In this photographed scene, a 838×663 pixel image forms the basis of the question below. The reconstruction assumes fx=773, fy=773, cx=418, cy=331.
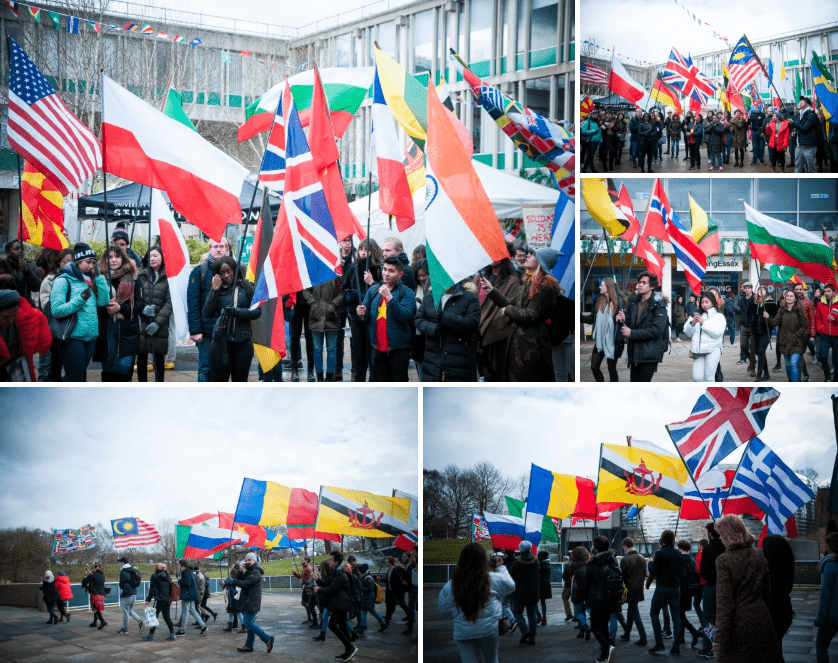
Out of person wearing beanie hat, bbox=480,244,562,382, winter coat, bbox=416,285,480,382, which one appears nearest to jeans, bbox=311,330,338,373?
winter coat, bbox=416,285,480,382

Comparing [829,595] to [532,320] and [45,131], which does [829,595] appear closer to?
[532,320]

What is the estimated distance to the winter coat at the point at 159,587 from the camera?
5.70m

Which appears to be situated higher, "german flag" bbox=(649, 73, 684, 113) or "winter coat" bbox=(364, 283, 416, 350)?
"german flag" bbox=(649, 73, 684, 113)

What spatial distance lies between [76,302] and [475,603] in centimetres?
410

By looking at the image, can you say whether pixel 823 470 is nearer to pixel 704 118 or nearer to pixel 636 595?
pixel 636 595

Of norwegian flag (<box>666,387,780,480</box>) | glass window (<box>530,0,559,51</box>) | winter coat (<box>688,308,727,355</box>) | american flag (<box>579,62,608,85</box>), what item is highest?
glass window (<box>530,0,559,51</box>)

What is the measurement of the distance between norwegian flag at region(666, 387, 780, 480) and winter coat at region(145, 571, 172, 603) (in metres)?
3.98

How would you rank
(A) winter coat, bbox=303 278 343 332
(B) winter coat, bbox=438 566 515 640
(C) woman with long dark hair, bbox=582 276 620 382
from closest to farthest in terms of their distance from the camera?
(B) winter coat, bbox=438 566 515 640
(C) woman with long dark hair, bbox=582 276 620 382
(A) winter coat, bbox=303 278 343 332

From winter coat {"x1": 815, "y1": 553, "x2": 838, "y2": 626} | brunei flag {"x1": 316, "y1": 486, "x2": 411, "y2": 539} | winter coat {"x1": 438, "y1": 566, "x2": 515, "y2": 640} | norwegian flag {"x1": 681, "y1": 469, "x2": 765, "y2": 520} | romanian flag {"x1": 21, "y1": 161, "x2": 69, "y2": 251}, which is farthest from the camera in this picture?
romanian flag {"x1": 21, "y1": 161, "x2": 69, "y2": 251}

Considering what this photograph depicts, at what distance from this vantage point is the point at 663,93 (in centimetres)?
616

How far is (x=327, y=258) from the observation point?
19.4 feet

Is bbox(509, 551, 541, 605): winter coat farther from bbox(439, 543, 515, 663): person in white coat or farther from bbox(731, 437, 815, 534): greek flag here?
bbox(731, 437, 815, 534): greek flag

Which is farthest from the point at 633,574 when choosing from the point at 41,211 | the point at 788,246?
the point at 41,211

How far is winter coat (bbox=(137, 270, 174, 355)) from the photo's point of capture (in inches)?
272
